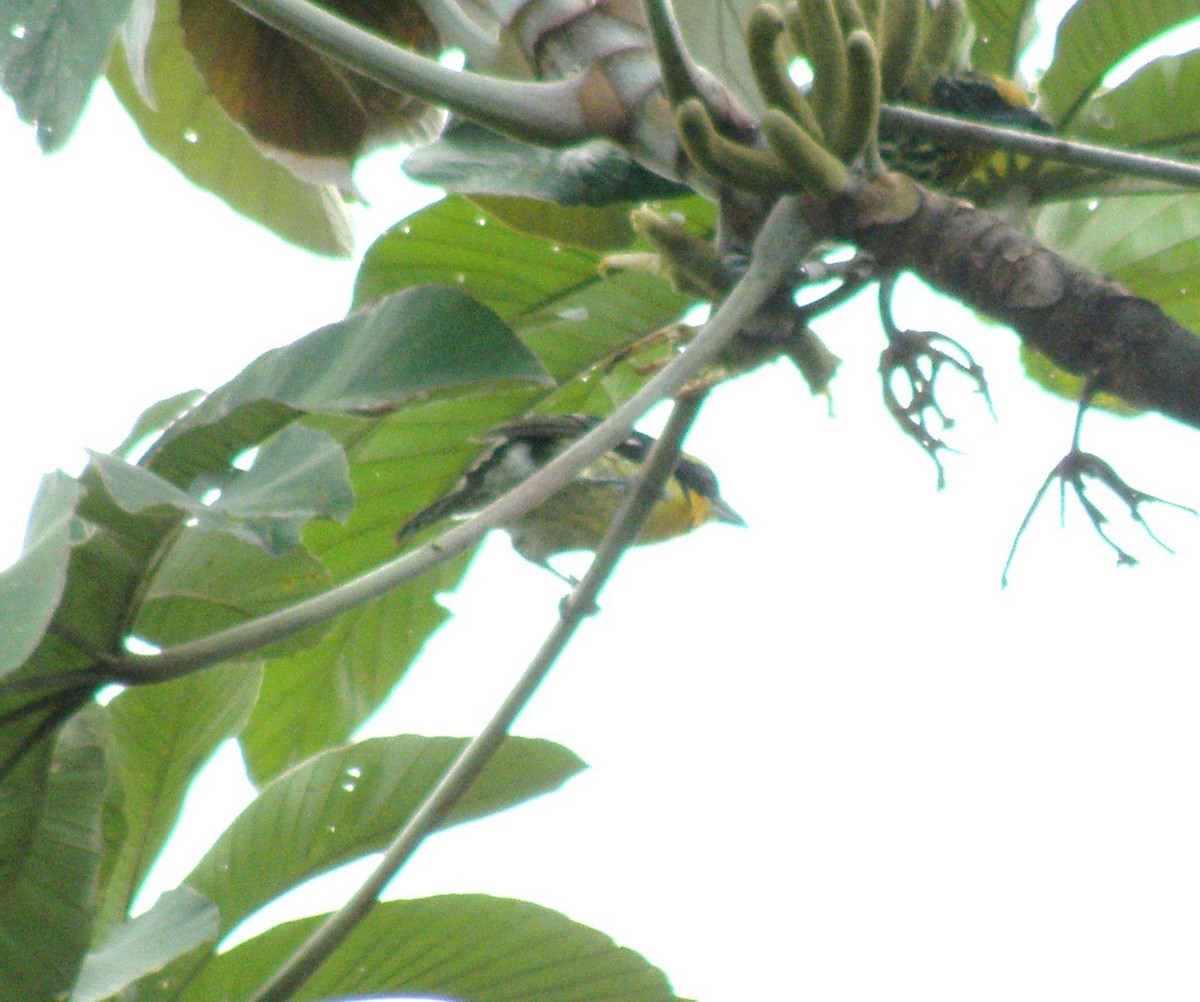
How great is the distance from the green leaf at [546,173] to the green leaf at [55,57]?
330mm

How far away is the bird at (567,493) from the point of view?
8.34 ft

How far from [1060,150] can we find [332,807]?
995 millimetres

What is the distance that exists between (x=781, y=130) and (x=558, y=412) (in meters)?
1.07

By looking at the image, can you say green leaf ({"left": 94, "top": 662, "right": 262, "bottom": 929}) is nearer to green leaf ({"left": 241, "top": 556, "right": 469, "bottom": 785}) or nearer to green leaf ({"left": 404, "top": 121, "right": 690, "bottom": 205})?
green leaf ({"left": 241, "top": 556, "right": 469, "bottom": 785})

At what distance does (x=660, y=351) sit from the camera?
6.63 feet

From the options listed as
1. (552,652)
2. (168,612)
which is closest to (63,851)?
(168,612)

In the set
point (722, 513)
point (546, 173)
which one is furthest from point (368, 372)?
point (722, 513)

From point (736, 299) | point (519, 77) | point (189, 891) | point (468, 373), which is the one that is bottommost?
point (189, 891)

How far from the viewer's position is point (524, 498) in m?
1.08

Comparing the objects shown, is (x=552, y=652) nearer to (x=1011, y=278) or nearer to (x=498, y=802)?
(x=498, y=802)

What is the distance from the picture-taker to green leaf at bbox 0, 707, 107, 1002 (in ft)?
4.19

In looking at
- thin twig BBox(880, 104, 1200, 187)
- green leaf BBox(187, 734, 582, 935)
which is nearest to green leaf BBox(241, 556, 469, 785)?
green leaf BBox(187, 734, 582, 935)

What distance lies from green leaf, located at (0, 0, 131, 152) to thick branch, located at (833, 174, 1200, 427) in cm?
60

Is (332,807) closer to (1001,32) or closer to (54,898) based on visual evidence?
(54,898)
